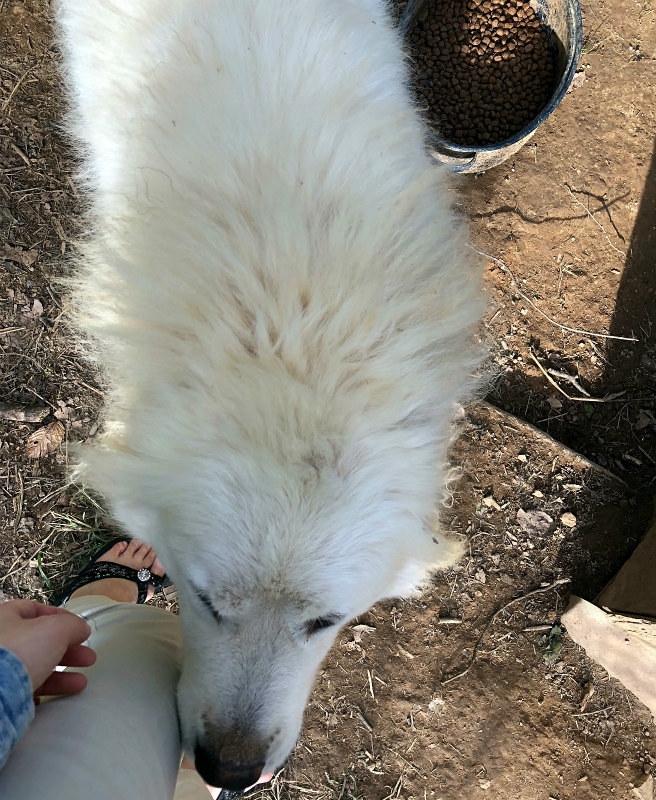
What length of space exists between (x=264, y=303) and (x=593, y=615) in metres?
2.67

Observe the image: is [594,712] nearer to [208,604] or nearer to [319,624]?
[319,624]

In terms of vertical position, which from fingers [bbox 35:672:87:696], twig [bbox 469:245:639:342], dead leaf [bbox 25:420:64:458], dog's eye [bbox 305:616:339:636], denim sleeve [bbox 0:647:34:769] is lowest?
dead leaf [bbox 25:420:64:458]

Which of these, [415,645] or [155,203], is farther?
[415,645]

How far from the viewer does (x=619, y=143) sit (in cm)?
349

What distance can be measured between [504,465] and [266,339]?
218 cm

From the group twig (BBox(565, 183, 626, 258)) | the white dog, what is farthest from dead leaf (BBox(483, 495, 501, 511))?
twig (BBox(565, 183, 626, 258))

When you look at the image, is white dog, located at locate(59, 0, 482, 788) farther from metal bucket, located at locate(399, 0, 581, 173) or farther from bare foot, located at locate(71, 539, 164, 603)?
bare foot, located at locate(71, 539, 164, 603)

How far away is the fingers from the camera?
4.71ft

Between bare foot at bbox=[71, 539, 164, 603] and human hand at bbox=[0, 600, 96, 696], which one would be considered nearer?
human hand at bbox=[0, 600, 96, 696]

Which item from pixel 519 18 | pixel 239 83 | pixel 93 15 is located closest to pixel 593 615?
pixel 239 83

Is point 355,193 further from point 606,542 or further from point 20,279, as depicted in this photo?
point 606,542

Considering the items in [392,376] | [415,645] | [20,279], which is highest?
[392,376]

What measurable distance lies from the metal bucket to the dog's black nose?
8.92ft

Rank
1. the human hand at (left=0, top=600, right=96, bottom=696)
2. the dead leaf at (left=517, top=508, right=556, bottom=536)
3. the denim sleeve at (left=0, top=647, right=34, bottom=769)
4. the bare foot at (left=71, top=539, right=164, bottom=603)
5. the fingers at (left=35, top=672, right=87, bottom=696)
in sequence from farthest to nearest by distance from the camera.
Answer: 1. the dead leaf at (left=517, top=508, right=556, bottom=536)
2. the bare foot at (left=71, top=539, right=164, bottom=603)
3. the fingers at (left=35, top=672, right=87, bottom=696)
4. the human hand at (left=0, top=600, right=96, bottom=696)
5. the denim sleeve at (left=0, top=647, right=34, bottom=769)
